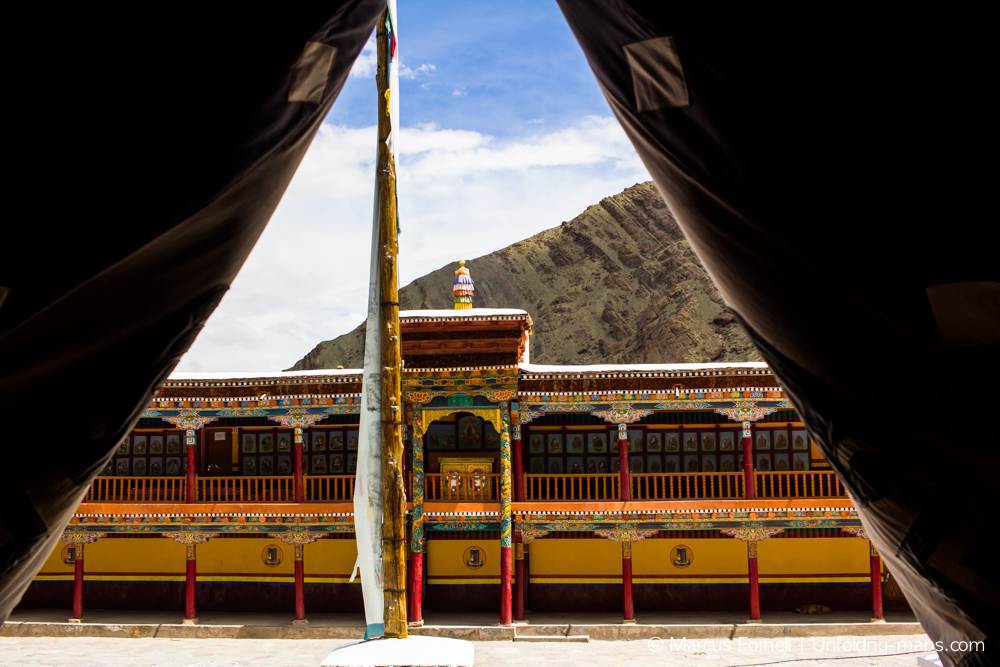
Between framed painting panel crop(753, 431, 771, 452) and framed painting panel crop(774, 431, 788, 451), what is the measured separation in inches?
6.0

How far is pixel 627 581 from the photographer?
16.0 meters

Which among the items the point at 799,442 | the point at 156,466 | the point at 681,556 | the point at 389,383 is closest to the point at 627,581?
the point at 681,556

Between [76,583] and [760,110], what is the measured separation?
18.8 m

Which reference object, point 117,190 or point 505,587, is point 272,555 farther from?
point 117,190

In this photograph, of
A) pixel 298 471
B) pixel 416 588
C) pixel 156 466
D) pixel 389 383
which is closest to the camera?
pixel 389 383

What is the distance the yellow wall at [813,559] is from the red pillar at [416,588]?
7.28 m

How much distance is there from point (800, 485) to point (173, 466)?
14178mm

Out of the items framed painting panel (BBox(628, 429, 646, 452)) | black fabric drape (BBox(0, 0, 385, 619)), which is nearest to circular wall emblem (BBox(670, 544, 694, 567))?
framed painting panel (BBox(628, 429, 646, 452))

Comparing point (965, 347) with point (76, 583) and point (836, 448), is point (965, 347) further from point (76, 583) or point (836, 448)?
point (76, 583)

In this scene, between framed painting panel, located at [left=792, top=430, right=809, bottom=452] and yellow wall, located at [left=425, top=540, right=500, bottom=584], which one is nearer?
yellow wall, located at [left=425, top=540, right=500, bottom=584]

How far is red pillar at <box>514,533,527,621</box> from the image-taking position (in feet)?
52.6

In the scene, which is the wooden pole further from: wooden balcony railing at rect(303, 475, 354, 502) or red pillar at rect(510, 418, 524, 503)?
wooden balcony railing at rect(303, 475, 354, 502)

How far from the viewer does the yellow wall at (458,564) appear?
1717 centimetres

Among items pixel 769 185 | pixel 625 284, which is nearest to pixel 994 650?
pixel 769 185
